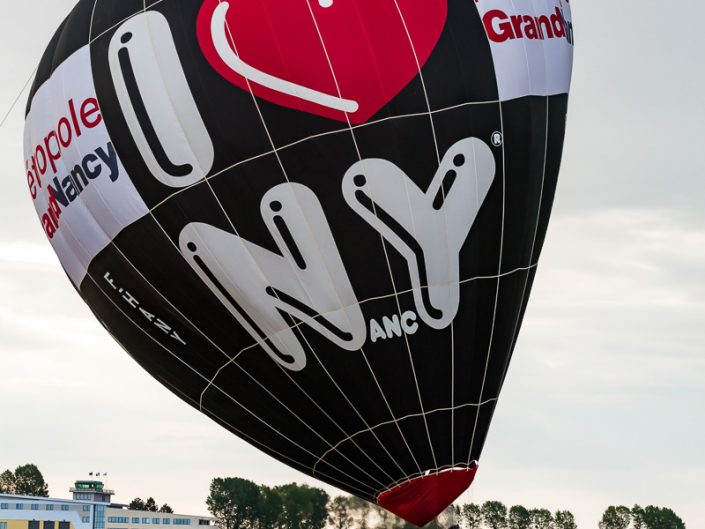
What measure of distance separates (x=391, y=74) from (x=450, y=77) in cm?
86

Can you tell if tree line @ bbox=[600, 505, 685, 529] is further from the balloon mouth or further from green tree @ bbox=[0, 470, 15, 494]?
the balloon mouth

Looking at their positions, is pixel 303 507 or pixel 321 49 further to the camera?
pixel 303 507

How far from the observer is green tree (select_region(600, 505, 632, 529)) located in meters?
104

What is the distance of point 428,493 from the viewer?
17.2 meters

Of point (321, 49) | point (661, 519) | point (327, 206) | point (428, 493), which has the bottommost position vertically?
point (428, 493)

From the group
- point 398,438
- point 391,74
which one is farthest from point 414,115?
point 398,438

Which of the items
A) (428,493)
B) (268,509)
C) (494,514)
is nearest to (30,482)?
(268,509)

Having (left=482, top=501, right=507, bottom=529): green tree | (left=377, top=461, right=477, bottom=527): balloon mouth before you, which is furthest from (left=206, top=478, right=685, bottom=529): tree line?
(left=377, top=461, right=477, bottom=527): balloon mouth

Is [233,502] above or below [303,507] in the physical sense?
above

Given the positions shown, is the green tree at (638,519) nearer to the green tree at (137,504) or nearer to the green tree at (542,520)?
the green tree at (542,520)

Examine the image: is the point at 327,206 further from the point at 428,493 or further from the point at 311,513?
the point at 311,513

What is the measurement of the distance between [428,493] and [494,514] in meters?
91.8

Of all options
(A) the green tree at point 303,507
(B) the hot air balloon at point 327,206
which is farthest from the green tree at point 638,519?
(B) the hot air balloon at point 327,206

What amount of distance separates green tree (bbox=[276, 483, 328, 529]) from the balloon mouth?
2835 inches
